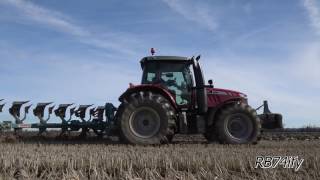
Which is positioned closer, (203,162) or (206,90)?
(203,162)

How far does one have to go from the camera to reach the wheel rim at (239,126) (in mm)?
11609

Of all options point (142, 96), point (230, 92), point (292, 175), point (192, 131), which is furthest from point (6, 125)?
point (292, 175)

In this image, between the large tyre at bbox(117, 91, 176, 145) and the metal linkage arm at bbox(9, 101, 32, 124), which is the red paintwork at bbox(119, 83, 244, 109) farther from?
the metal linkage arm at bbox(9, 101, 32, 124)

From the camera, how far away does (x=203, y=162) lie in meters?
7.28

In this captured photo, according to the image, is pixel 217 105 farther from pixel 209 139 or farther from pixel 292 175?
pixel 292 175

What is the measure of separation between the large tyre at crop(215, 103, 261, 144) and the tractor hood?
0.29 metres

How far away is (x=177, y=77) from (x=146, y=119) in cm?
129

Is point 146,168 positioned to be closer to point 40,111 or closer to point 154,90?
point 154,90

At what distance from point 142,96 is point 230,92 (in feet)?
6.82

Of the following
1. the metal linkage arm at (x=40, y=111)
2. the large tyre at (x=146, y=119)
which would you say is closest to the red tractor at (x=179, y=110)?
the large tyre at (x=146, y=119)

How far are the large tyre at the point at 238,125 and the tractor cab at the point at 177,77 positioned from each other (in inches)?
29.9

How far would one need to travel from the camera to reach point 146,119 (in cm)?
1156

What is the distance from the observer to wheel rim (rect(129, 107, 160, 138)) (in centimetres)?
1147

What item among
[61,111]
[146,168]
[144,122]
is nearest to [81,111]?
[61,111]
